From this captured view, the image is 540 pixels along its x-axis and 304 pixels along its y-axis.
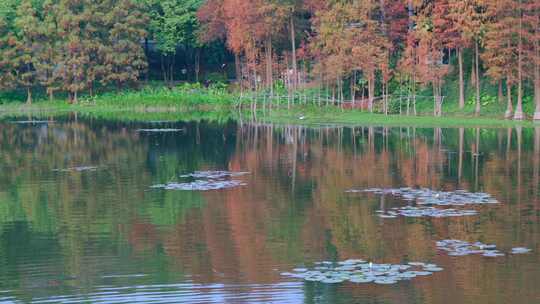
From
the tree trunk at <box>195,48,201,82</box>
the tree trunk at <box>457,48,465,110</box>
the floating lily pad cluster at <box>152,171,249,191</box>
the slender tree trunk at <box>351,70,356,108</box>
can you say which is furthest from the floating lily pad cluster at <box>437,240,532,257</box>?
the tree trunk at <box>195,48,201,82</box>

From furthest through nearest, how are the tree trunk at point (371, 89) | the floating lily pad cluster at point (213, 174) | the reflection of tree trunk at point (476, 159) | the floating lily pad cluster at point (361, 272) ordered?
the tree trunk at point (371, 89) → the floating lily pad cluster at point (213, 174) → the reflection of tree trunk at point (476, 159) → the floating lily pad cluster at point (361, 272)

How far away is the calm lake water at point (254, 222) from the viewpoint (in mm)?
14312

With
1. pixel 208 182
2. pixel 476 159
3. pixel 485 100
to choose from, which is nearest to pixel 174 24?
pixel 485 100

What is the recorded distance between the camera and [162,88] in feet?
219

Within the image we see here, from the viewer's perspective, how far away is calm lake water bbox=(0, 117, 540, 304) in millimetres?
14312

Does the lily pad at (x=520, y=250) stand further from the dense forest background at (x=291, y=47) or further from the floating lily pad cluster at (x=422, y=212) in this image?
the dense forest background at (x=291, y=47)

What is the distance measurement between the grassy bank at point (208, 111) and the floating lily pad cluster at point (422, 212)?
23.0 meters

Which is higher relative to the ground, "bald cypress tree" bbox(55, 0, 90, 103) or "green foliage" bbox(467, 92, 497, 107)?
"bald cypress tree" bbox(55, 0, 90, 103)

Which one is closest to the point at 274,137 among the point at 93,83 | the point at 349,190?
the point at 349,190

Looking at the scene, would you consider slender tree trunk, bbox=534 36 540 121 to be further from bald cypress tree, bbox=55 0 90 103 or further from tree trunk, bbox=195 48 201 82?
bald cypress tree, bbox=55 0 90 103

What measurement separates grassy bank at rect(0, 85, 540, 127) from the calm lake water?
901 centimetres

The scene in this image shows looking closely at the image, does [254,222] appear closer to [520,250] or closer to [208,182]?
[520,250]

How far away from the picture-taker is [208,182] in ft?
84.8

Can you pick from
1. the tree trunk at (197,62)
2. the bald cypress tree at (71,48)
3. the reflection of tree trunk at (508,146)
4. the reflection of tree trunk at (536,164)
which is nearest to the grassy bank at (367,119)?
the reflection of tree trunk at (508,146)
